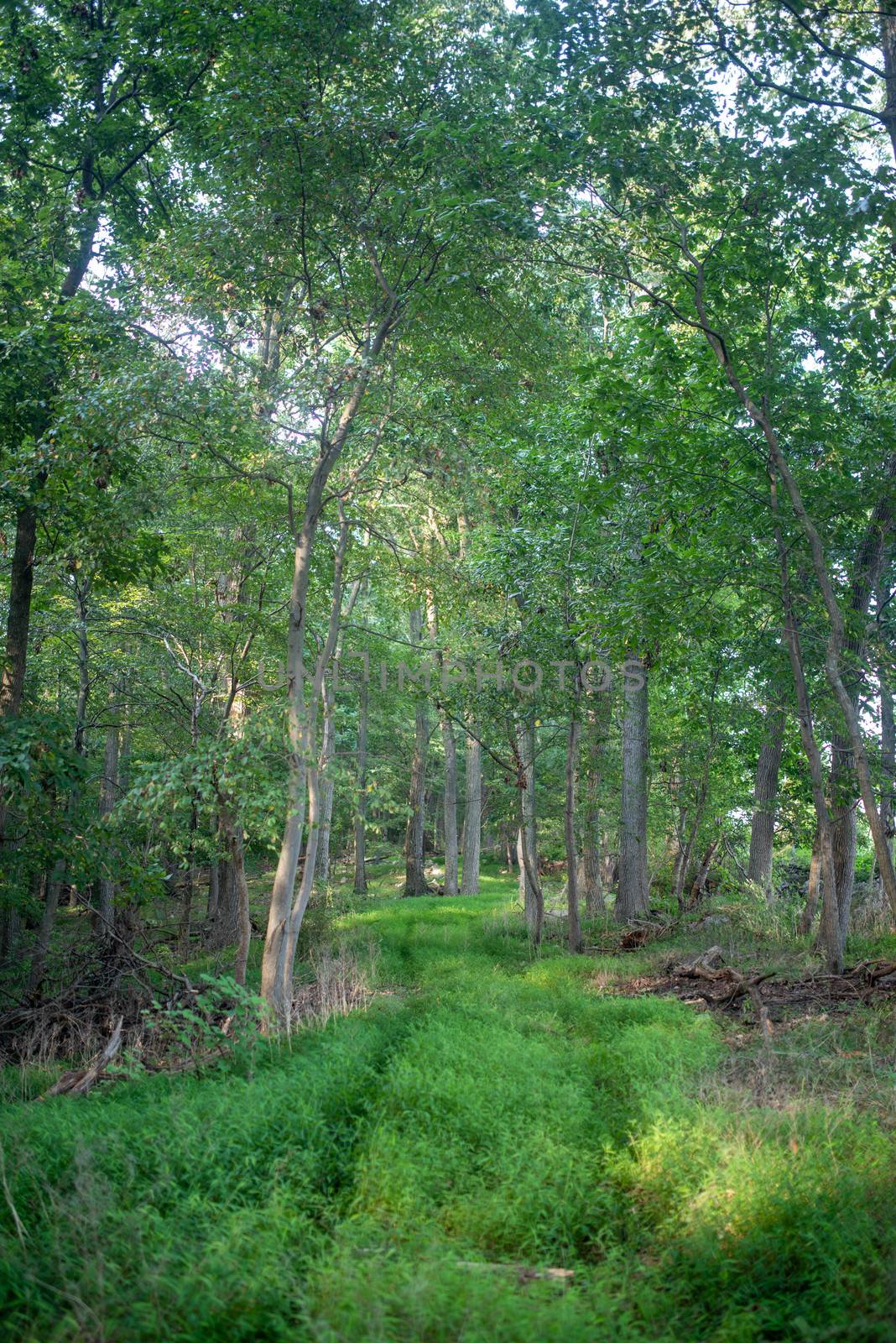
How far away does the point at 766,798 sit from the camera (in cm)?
1530

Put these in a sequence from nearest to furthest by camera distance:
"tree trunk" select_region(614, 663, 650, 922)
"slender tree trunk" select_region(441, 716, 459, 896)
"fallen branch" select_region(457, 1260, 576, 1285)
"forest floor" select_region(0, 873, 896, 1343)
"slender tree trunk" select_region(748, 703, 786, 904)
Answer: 1. "forest floor" select_region(0, 873, 896, 1343)
2. "fallen branch" select_region(457, 1260, 576, 1285)
3. "slender tree trunk" select_region(748, 703, 786, 904)
4. "tree trunk" select_region(614, 663, 650, 922)
5. "slender tree trunk" select_region(441, 716, 459, 896)

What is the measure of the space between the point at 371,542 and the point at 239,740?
17.4 feet

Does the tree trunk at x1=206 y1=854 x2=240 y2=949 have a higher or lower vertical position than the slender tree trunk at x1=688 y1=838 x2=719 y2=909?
lower

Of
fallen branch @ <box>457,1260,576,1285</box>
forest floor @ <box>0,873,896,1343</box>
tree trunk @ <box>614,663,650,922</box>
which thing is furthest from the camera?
tree trunk @ <box>614,663,650,922</box>

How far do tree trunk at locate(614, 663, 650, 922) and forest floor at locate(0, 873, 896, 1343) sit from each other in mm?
8187

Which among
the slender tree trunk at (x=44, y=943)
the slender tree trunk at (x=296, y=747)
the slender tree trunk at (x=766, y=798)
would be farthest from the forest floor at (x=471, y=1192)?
the slender tree trunk at (x=766, y=798)

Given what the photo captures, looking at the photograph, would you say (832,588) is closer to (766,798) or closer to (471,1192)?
(471,1192)

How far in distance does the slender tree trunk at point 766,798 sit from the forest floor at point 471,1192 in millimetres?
6630

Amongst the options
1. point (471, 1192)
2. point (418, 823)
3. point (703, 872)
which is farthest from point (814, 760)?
point (418, 823)

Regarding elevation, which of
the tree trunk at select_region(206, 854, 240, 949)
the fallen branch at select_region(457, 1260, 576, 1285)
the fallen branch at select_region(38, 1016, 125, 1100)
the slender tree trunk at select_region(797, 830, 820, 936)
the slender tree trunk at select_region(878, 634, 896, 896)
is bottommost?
the tree trunk at select_region(206, 854, 240, 949)

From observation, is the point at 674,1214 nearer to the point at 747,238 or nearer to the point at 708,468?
the point at 708,468

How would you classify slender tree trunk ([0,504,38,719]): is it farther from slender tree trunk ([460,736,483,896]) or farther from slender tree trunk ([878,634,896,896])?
slender tree trunk ([460,736,483,896])

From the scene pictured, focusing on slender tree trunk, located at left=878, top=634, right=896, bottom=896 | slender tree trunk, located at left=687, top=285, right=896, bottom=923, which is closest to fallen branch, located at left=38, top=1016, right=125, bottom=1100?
slender tree trunk, located at left=687, top=285, right=896, bottom=923

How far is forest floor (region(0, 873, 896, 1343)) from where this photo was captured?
356 cm
